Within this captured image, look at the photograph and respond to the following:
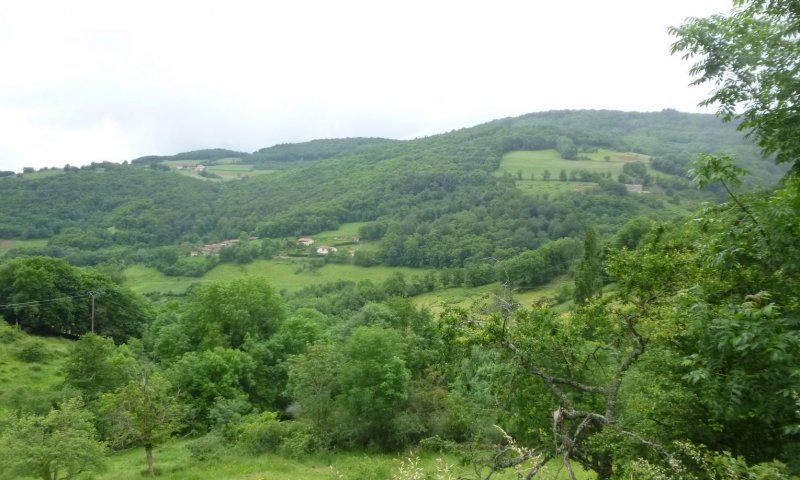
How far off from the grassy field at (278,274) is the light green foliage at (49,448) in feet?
229

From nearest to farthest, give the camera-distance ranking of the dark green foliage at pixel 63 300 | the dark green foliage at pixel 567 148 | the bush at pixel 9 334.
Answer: the bush at pixel 9 334 → the dark green foliage at pixel 63 300 → the dark green foliage at pixel 567 148

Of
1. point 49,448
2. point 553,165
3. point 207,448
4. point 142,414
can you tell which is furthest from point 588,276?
point 553,165

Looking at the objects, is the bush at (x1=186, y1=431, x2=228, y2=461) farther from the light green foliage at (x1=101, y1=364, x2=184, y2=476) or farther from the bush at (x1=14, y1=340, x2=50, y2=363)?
the bush at (x1=14, y1=340, x2=50, y2=363)

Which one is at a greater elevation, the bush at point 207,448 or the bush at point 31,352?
the bush at point 207,448

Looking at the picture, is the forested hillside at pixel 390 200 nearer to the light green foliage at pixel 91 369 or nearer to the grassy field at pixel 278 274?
the grassy field at pixel 278 274

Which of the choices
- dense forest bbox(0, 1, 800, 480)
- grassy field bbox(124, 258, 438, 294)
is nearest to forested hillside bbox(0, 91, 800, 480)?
dense forest bbox(0, 1, 800, 480)

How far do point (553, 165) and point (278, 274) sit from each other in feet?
269

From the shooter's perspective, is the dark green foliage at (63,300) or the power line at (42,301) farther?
the dark green foliage at (63,300)

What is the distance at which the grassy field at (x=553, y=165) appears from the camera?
391ft

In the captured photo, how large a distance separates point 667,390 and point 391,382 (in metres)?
19.3

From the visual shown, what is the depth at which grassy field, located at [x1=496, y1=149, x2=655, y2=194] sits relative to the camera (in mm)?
119250

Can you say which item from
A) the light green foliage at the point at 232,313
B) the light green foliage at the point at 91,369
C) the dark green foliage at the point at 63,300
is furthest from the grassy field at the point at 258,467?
the dark green foliage at the point at 63,300

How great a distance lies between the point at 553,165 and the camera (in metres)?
138

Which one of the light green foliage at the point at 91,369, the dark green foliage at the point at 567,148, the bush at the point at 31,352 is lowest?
the bush at the point at 31,352
